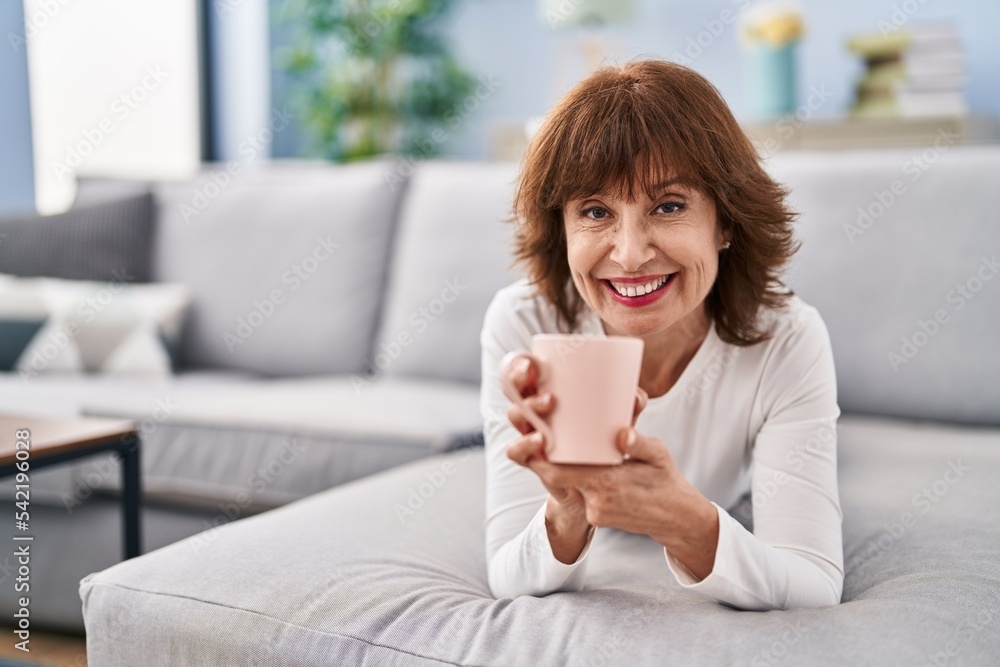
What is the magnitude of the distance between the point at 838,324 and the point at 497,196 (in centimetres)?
81

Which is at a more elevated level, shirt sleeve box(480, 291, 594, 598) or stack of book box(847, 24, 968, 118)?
stack of book box(847, 24, 968, 118)

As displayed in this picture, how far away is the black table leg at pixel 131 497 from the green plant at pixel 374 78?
265 cm

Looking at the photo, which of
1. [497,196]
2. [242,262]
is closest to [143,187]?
[242,262]

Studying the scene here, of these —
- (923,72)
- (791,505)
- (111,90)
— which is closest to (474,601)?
(791,505)

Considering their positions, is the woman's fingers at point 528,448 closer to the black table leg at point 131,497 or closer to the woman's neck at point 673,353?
the woman's neck at point 673,353

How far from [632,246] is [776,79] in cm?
242

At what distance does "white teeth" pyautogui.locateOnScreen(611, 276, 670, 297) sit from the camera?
100cm

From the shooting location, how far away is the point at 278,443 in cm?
171

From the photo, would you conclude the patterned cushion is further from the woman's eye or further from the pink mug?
the pink mug

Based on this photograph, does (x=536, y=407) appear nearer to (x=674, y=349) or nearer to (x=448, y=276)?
(x=674, y=349)

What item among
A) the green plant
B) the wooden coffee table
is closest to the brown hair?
the wooden coffee table

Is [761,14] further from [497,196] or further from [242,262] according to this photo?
[242,262]

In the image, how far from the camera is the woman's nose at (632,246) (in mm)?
961

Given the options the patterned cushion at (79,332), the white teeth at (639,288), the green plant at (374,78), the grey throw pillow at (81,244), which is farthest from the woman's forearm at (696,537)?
the green plant at (374,78)
